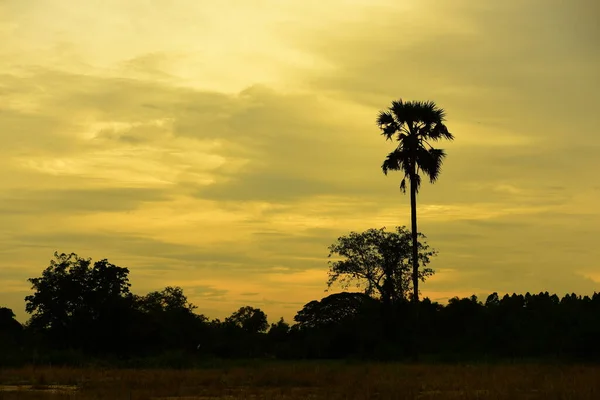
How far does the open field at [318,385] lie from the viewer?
1030 inches

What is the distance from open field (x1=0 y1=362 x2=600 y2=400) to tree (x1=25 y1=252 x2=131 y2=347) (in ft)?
78.6

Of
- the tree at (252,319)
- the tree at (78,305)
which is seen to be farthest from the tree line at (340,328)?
the tree at (252,319)

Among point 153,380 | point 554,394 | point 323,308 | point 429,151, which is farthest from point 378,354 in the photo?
point 554,394

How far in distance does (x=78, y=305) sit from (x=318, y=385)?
122ft

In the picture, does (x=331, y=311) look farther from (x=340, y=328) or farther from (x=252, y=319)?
(x=252, y=319)

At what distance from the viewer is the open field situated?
26.2m

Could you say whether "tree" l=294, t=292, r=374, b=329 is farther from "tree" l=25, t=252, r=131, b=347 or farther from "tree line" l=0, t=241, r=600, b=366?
"tree" l=25, t=252, r=131, b=347

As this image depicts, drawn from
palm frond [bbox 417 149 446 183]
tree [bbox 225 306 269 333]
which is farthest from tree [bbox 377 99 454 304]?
tree [bbox 225 306 269 333]

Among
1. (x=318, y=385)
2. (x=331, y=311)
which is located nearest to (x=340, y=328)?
(x=331, y=311)

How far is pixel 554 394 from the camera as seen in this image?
25.3 m

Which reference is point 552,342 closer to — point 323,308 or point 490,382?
point 323,308

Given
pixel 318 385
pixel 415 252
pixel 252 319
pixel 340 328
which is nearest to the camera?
pixel 318 385

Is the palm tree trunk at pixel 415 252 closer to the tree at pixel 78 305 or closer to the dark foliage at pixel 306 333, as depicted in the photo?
the dark foliage at pixel 306 333

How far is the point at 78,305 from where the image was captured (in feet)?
211
